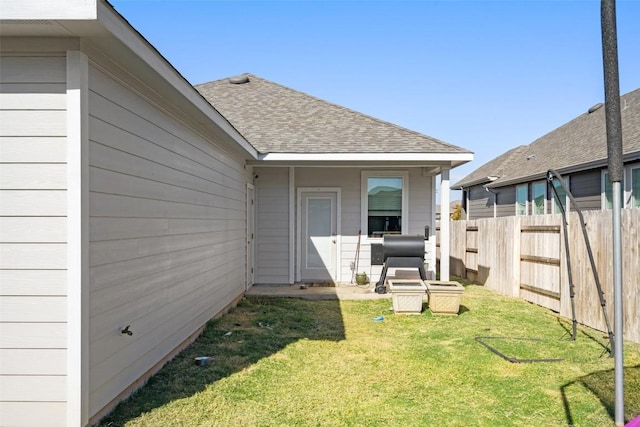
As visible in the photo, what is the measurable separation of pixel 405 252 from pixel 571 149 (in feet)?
28.1

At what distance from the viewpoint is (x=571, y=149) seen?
45.2 feet

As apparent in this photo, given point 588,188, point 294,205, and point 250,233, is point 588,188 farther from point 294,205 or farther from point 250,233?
point 250,233

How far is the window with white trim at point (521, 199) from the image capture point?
1580 cm

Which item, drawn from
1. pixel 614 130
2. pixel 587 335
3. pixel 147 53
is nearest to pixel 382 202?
pixel 587 335

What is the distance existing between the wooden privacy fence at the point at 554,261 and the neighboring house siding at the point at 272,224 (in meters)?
4.51

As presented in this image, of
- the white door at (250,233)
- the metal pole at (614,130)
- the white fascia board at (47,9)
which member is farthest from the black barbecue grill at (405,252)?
the white fascia board at (47,9)

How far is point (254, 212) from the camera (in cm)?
964

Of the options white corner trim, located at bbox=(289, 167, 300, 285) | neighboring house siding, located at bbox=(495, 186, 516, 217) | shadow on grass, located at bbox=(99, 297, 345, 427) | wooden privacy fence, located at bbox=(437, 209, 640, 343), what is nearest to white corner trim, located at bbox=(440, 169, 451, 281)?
wooden privacy fence, located at bbox=(437, 209, 640, 343)

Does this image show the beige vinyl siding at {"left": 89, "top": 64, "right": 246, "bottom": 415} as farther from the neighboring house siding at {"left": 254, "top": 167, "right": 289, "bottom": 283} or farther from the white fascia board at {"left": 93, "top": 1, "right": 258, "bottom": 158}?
the neighboring house siding at {"left": 254, "top": 167, "right": 289, "bottom": 283}

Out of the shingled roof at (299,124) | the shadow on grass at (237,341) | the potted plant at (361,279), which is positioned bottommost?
the shadow on grass at (237,341)

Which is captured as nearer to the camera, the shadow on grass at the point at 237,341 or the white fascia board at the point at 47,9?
the white fascia board at the point at 47,9

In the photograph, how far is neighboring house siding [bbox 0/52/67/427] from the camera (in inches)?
114

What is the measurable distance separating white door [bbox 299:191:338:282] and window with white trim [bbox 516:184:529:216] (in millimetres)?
8984

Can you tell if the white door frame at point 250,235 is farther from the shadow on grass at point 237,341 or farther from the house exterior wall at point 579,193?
the house exterior wall at point 579,193
